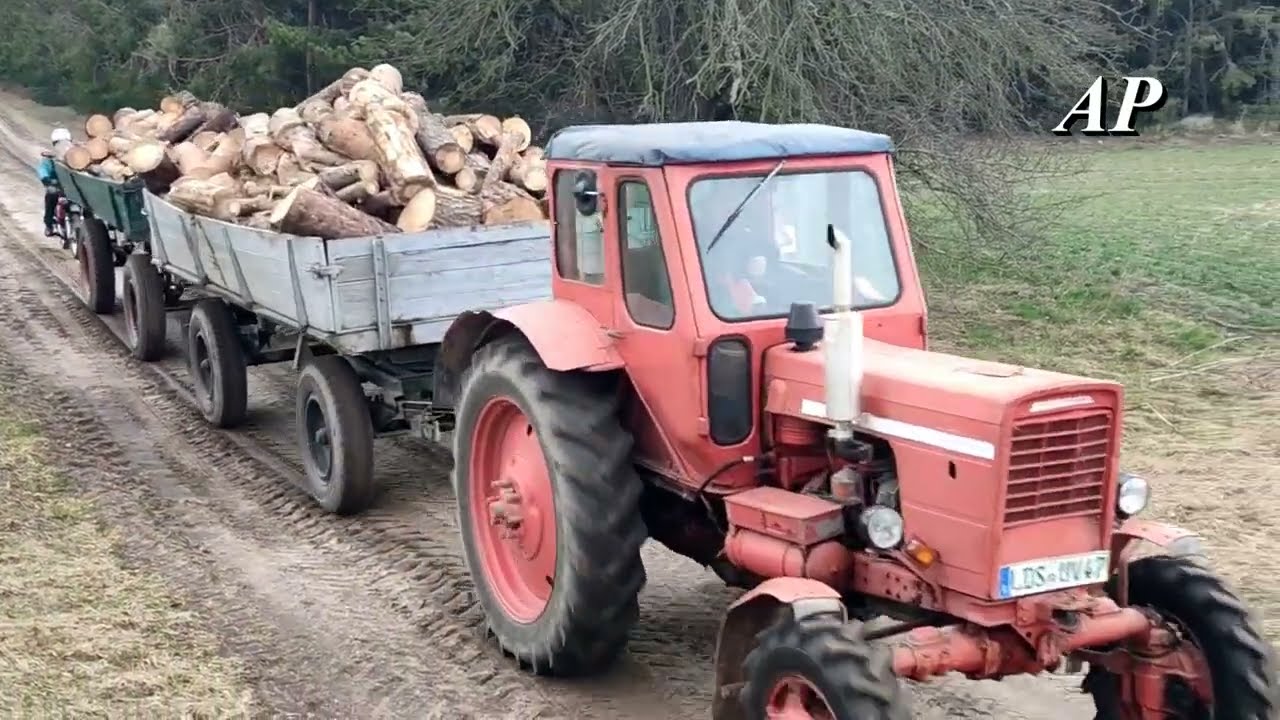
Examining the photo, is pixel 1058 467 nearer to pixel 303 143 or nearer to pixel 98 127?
pixel 303 143

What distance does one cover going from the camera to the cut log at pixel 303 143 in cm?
887

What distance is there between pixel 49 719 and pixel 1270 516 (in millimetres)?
5652

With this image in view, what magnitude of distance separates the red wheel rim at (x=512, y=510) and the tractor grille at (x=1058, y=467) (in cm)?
191

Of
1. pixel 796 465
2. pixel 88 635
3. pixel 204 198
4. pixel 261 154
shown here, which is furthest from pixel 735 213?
pixel 261 154

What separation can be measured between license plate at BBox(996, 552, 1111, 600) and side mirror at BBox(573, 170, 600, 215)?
1.97 m

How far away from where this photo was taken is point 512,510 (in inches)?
215

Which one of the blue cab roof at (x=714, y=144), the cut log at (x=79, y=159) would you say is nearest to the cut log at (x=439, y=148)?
the blue cab roof at (x=714, y=144)

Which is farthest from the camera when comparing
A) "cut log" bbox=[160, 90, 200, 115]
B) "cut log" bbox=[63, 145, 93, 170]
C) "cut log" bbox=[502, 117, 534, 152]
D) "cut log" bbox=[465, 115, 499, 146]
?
"cut log" bbox=[160, 90, 200, 115]

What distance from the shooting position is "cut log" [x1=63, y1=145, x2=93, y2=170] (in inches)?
523

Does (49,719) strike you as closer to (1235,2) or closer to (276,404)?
(276,404)

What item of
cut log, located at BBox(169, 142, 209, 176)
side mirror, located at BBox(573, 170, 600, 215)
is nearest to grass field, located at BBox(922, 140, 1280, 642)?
side mirror, located at BBox(573, 170, 600, 215)

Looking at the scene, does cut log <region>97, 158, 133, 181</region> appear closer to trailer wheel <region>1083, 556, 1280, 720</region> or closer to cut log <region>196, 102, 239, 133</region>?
cut log <region>196, 102, 239, 133</region>

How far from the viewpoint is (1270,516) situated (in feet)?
22.8

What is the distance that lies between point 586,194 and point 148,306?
716cm
